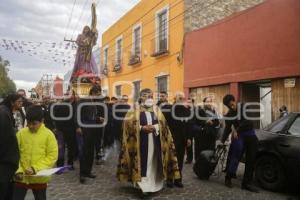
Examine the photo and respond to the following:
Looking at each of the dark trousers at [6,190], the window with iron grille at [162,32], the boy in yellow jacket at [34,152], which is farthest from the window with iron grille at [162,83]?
the dark trousers at [6,190]

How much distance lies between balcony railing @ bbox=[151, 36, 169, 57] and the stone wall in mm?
1743

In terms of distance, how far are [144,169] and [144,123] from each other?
0.76m

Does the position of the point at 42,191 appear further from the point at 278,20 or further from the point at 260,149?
the point at 278,20

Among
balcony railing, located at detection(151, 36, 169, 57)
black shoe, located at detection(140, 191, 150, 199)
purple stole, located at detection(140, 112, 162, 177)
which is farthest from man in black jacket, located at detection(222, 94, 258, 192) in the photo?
balcony railing, located at detection(151, 36, 169, 57)

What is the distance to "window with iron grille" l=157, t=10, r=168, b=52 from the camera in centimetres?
1861

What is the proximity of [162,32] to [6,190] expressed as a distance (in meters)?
15.9

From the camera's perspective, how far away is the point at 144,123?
6.61m

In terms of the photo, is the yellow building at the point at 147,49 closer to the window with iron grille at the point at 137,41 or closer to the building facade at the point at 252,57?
the window with iron grille at the point at 137,41

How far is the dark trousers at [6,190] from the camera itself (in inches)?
147

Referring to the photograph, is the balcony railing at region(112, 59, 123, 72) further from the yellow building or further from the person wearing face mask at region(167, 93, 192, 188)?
the person wearing face mask at region(167, 93, 192, 188)

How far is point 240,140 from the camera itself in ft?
23.4

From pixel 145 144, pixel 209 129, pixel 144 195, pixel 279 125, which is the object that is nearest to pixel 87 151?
pixel 145 144

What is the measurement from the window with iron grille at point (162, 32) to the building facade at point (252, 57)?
1.90 m

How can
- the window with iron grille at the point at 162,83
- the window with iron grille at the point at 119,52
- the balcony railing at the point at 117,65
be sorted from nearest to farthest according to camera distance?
the window with iron grille at the point at 162,83 → the balcony railing at the point at 117,65 → the window with iron grille at the point at 119,52
